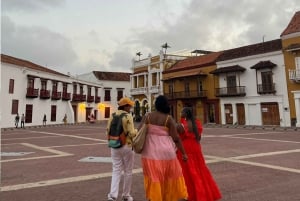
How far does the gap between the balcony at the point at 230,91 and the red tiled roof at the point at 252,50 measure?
11.3ft

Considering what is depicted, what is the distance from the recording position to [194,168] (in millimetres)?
4297

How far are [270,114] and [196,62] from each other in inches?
467

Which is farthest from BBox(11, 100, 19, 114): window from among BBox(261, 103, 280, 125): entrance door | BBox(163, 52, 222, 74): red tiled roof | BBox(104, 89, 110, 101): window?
BBox(261, 103, 280, 125): entrance door

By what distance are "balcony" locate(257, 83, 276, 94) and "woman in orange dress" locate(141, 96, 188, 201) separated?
25777mm

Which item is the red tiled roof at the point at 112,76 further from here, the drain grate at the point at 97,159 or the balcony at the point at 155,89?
the drain grate at the point at 97,159

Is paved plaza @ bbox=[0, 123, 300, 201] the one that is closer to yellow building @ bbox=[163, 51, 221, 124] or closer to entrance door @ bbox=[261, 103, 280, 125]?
entrance door @ bbox=[261, 103, 280, 125]

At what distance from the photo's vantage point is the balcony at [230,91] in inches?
1161

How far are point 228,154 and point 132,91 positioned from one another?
115 feet

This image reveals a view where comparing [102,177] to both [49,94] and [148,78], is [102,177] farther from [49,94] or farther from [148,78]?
[148,78]

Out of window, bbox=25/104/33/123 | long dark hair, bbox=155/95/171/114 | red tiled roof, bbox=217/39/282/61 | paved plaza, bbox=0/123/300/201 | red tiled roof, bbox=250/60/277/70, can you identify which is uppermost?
red tiled roof, bbox=217/39/282/61

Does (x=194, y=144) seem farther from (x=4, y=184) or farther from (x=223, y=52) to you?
(x=223, y=52)

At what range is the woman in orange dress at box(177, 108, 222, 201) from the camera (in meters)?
4.14

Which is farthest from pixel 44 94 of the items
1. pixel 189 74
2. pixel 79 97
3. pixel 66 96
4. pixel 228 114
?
pixel 228 114

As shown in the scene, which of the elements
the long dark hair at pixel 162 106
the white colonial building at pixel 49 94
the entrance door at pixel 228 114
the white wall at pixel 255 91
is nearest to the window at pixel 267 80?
the white wall at pixel 255 91
